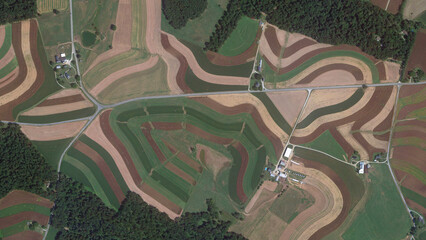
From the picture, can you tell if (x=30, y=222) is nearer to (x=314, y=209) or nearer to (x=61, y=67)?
(x=61, y=67)

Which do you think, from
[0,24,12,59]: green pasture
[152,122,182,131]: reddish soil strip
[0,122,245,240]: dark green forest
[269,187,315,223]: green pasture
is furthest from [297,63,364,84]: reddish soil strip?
[0,24,12,59]: green pasture

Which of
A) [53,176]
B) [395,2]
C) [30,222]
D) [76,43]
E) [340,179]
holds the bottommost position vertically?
[30,222]

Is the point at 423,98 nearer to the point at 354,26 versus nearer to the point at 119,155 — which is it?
the point at 354,26

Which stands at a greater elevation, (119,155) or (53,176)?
(119,155)

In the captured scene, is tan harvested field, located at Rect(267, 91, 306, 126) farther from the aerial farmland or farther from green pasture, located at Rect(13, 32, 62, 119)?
green pasture, located at Rect(13, 32, 62, 119)

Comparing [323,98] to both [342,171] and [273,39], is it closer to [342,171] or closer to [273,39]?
[342,171]

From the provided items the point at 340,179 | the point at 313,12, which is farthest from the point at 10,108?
the point at 340,179

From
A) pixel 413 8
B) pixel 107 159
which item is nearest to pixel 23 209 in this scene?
pixel 107 159
